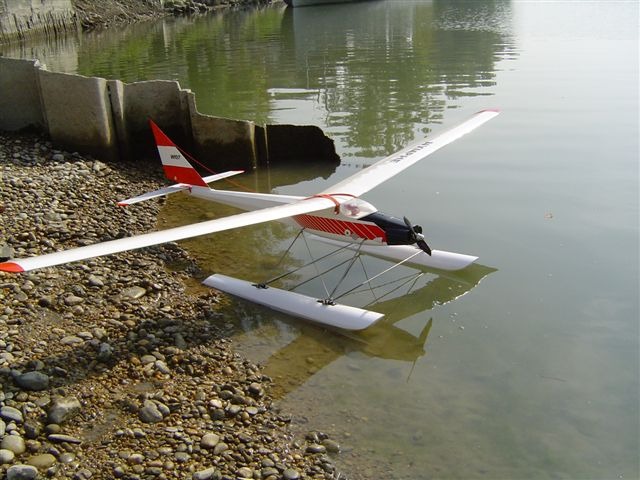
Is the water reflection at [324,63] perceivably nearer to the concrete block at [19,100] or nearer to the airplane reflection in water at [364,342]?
the concrete block at [19,100]

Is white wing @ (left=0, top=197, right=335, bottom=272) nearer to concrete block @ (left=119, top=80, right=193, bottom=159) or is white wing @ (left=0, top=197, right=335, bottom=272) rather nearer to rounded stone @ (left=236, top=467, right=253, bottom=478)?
rounded stone @ (left=236, top=467, right=253, bottom=478)

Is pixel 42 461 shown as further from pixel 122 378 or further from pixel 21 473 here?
pixel 122 378

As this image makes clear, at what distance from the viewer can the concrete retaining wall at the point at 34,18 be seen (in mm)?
35062

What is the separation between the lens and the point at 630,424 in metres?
6.59

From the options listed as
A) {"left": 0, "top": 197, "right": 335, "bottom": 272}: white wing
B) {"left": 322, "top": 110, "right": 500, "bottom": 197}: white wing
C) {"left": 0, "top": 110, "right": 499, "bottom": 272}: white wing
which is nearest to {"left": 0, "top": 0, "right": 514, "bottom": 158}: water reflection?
{"left": 322, "top": 110, "right": 500, "bottom": 197}: white wing

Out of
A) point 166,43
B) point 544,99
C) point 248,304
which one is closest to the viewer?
point 248,304

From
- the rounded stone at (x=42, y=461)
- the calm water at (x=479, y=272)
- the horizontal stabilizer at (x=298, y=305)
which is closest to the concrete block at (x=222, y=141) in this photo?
the calm water at (x=479, y=272)

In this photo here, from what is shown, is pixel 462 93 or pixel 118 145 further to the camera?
pixel 462 93

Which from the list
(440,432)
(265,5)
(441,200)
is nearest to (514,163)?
(441,200)

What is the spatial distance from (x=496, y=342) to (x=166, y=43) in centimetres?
3456

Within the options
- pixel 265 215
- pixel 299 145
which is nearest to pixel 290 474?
pixel 265 215

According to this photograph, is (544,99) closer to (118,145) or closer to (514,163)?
(514,163)

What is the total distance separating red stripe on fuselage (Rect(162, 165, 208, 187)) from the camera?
35.7ft

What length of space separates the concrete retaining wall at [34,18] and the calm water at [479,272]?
12665 mm
